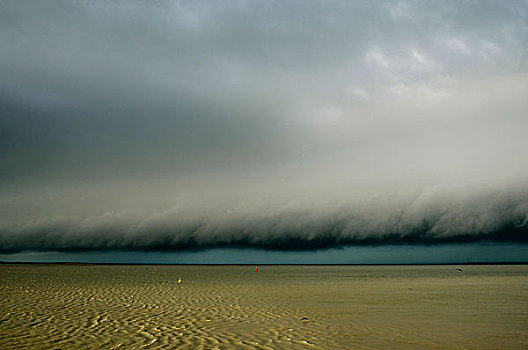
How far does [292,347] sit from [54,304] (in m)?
17.3

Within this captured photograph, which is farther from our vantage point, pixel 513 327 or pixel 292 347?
pixel 513 327

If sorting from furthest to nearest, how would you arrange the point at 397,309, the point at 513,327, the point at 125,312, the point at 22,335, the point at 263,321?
the point at 397,309 < the point at 125,312 < the point at 263,321 < the point at 513,327 < the point at 22,335

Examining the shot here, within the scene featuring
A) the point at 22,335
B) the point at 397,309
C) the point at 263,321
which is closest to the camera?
the point at 22,335

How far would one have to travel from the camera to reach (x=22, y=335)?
13.5 metres

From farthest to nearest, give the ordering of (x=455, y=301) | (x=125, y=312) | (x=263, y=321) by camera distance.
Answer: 1. (x=455, y=301)
2. (x=125, y=312)
3. (x=263, y=321)

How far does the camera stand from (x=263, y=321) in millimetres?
17625

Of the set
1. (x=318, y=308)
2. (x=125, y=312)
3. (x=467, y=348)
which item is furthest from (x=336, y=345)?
(x=125, y=312)

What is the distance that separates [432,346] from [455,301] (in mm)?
16034

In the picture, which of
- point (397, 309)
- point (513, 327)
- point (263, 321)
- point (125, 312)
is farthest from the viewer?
point (397, 309)

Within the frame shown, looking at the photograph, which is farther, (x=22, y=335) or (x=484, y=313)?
(x=484, y=313)

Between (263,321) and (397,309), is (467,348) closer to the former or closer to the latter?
(263,321)

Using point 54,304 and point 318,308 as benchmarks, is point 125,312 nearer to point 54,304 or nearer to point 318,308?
point 54,304

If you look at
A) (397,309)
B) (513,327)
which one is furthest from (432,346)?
(397,309)

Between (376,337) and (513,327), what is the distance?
22.1 ft
